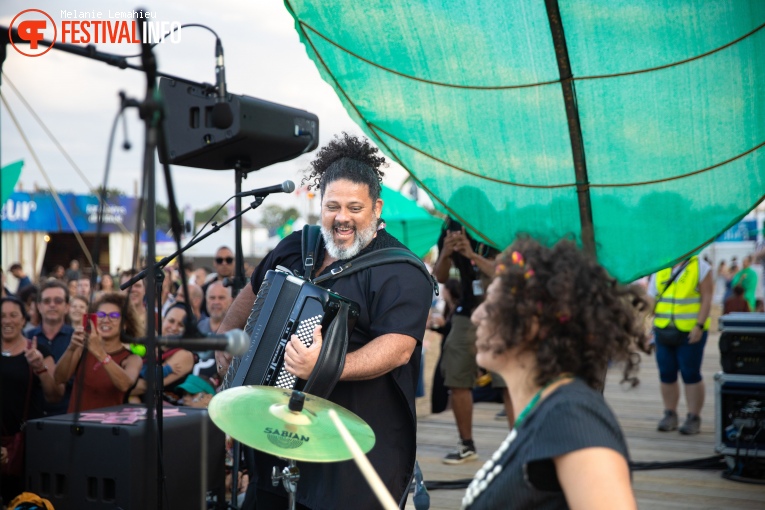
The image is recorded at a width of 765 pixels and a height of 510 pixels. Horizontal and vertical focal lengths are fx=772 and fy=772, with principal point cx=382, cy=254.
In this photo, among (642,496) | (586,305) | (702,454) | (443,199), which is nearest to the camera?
(586,305)

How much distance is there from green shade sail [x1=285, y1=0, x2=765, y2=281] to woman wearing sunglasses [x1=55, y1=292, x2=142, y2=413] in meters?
2.30

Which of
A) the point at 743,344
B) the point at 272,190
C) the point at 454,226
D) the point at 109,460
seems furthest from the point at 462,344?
the point at 109,460

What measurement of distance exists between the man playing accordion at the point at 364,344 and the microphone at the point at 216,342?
A: 2.97 feet

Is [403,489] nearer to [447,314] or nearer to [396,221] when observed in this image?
[447,314]

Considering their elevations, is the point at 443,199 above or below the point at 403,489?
above

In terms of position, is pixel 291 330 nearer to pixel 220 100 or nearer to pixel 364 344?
pixel 364 344

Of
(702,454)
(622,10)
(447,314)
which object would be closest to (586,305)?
(622,10)

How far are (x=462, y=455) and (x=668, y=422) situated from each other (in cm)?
265

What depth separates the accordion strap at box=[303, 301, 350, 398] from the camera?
290 centimetres

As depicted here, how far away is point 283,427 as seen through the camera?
2.55m

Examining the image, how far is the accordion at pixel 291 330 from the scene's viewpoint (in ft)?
9.58

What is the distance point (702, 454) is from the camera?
22.8 feet

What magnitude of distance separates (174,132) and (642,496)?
4.25 m

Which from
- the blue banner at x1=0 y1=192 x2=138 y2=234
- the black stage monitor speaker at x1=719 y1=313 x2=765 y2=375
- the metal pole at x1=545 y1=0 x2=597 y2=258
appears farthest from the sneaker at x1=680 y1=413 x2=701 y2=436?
the blue banner at x1=0 y1=192 x2=138 y2=234
